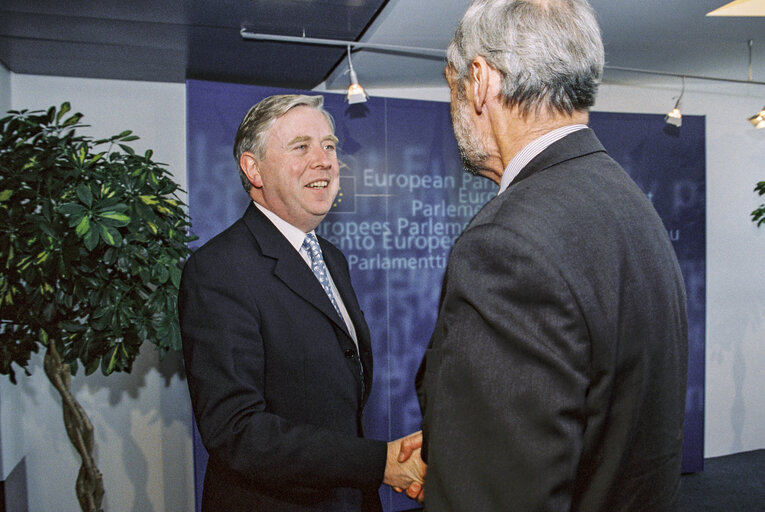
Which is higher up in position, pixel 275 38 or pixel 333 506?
pixel 275 38

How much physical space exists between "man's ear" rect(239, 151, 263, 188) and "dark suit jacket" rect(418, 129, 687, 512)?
1072 mm

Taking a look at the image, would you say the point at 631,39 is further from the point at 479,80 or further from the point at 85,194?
the point at 85,194

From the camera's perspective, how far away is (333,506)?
1532 mm

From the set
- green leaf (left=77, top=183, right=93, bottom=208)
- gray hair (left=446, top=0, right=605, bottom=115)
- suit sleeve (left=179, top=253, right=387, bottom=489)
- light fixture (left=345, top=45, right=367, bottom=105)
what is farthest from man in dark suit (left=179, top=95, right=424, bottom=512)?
light fixture (left=345, top=45, right=367, bottom=105)

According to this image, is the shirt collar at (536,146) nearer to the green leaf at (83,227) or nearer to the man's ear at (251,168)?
the man's ear at (251,168)

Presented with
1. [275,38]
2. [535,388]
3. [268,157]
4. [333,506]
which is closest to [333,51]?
[275,38]

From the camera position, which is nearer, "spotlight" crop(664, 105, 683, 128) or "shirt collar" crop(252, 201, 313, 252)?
"shirt collar" crop(252, 201, 313, 252)

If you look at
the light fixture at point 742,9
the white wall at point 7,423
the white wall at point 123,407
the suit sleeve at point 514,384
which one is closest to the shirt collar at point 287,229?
the suit sleeve at point 514,384

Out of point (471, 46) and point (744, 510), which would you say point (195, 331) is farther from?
point (744, 510)

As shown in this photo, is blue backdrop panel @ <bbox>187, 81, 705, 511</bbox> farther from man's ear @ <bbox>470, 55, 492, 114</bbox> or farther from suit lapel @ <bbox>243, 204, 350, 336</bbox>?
man's ear @ <bbox>470, 55, 492, 114</bbox>

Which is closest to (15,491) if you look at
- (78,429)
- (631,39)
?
(78,429)

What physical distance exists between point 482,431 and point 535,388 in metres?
0.09

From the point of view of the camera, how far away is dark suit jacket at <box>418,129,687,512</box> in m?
0.76

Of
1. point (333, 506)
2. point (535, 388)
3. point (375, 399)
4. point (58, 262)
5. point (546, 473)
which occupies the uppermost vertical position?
point (58, 262)
